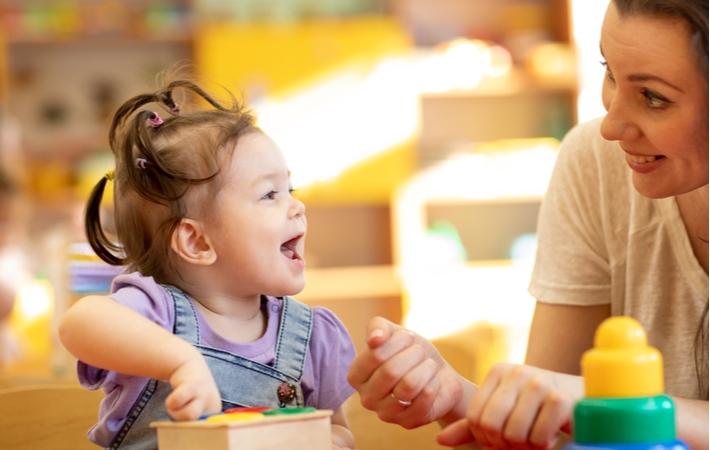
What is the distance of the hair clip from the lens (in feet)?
3.10

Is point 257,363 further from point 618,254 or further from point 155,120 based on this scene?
point 618,254

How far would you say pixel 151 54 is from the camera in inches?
166

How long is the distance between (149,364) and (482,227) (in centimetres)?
A: 395

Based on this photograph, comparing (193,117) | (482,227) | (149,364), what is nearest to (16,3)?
(482,227)

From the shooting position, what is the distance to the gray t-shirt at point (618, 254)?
1.10 metres

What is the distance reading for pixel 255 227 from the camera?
0.91 metres

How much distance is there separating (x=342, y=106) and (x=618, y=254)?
2980mm

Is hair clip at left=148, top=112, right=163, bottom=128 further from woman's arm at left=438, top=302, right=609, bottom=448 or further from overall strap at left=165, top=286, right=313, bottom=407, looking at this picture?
woman's arm at left=438, top=302, right=609, bottom=448

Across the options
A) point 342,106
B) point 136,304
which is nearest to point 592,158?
point 136,304

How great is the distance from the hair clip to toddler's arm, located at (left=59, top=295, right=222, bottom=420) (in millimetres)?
274

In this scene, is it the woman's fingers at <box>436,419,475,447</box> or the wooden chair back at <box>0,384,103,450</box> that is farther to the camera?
the wooden chair back at <box>0,384,103,450</box>

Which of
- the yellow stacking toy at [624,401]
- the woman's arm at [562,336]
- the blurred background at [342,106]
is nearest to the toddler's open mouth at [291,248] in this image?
the woman's arm at [562,336]

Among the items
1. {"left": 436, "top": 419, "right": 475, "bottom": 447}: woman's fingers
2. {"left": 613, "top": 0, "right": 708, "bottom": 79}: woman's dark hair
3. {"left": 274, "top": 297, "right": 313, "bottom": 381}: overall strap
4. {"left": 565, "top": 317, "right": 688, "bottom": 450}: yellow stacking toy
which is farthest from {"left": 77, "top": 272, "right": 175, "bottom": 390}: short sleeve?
{"left": 613, "top": 0, "right": 708, "bottom": 79}: woman's dark hair

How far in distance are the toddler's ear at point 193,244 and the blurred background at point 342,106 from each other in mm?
2947
